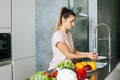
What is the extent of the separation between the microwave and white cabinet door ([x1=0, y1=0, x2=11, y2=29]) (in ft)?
0.36

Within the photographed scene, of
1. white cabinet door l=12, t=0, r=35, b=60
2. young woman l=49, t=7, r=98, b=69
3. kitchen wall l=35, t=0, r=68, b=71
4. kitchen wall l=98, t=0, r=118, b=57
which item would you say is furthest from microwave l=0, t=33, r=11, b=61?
kitchen wall l=98, t=0, r=118, b=57

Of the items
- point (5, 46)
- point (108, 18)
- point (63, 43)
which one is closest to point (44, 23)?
point (5, 46)

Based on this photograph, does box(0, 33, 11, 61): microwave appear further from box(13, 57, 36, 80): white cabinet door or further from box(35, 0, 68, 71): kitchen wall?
box(35, 0, 68, 71): kitchen wall

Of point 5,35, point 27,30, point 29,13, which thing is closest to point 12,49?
point 5,35

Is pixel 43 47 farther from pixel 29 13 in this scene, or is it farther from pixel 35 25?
pixel 29 13

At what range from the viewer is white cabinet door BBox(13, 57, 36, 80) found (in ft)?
8.56

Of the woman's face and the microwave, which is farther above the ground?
the woman's face

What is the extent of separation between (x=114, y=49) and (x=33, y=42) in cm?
147

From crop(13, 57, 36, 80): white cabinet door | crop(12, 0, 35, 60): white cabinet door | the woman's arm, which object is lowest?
crop(13, 57, 36, 80): white cabinet door

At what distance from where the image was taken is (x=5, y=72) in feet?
7.91

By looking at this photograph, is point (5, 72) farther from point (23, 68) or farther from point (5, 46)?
point (23, 68)

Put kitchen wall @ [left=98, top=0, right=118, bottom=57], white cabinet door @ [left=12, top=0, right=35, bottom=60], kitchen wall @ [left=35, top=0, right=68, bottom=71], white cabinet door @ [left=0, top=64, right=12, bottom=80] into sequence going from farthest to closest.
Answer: kitchen wall @ [left=98, top=0, right=118, bottom=57] → kitchen wall @ [left=35, top=0, right=68, bottom=71] → white cabinet door @ [left=12, top=0, right=35, bottom=60] → white cabinet door @ [left=0, top=64, right=12, bottom=80]

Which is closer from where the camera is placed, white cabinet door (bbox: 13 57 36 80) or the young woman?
the young woman

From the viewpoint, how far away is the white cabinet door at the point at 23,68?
261cm
